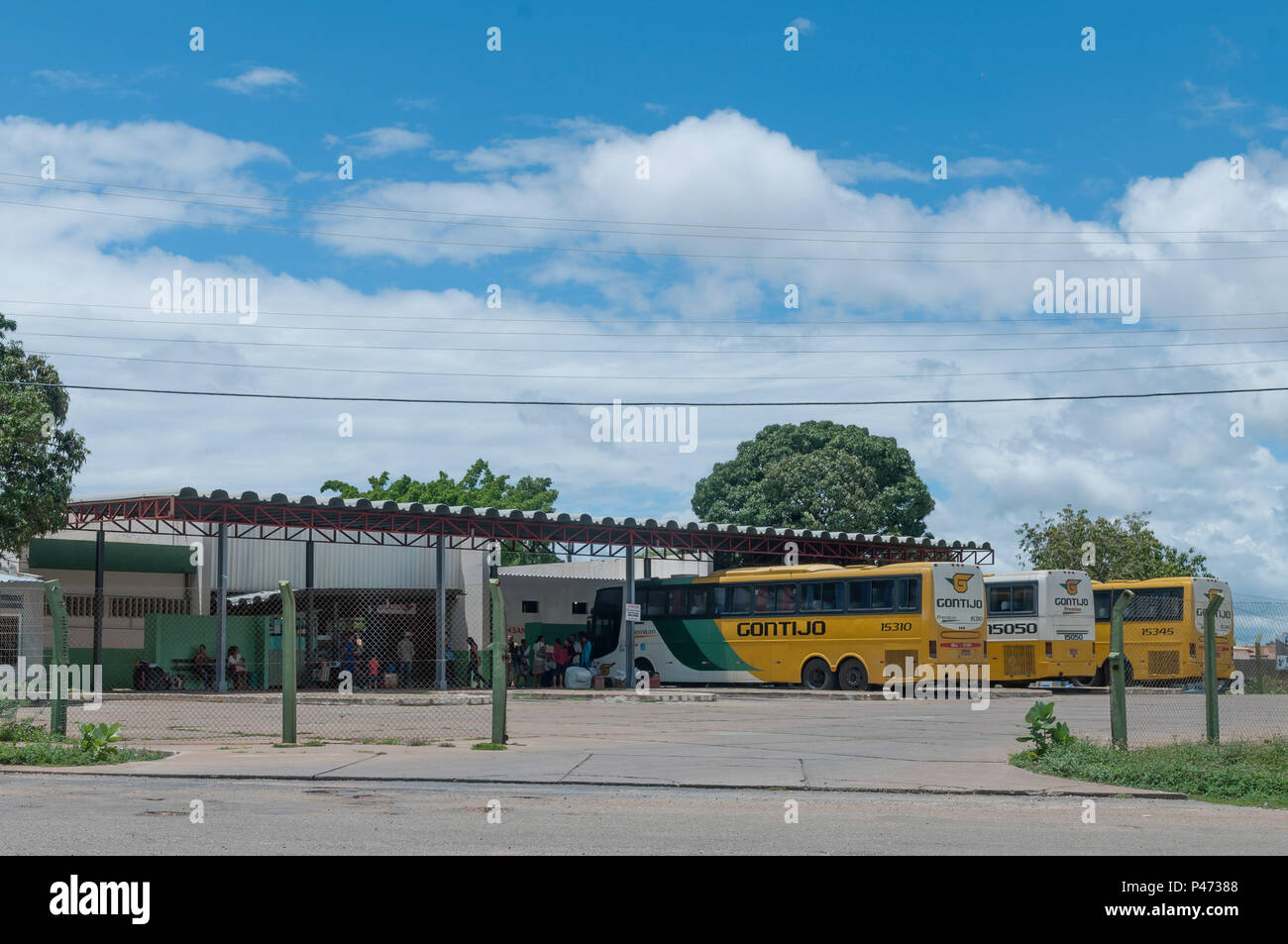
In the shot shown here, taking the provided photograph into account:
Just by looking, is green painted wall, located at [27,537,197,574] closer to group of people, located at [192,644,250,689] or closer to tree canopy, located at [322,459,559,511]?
group of people, located at [192,644,250,689]

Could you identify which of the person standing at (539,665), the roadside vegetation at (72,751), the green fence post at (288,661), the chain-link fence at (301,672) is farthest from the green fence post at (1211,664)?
the person standing at (539,665)

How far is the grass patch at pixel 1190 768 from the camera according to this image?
37.3 ft

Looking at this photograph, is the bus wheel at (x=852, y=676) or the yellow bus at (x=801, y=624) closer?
the yellow bus at (x=801, y=624)

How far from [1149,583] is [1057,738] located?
78.0 feet

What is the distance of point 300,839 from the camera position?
8484mm

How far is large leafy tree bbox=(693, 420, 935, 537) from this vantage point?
61.2 metres

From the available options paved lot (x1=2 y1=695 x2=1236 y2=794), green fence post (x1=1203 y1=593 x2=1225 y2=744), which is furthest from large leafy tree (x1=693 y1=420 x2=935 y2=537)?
green fence post (x1=1203 y1=593 x2=1225 y2=744)

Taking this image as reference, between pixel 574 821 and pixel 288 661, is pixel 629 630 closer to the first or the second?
pixel 288 661
